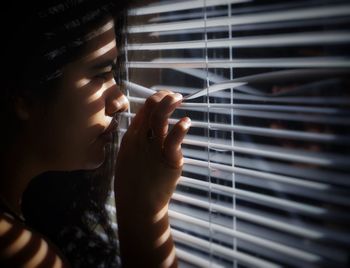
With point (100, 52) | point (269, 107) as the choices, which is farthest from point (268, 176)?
point (100, 52)

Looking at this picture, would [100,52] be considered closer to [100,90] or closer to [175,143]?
[100,90]

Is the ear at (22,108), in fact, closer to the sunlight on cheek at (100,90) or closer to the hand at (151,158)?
the sunlight on cheek at (100,90)

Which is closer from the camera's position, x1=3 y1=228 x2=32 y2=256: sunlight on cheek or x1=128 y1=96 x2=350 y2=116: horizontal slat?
x1=128 y1=96 x2=350 y2=116: horizontal slat

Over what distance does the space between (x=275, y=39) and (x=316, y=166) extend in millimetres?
308

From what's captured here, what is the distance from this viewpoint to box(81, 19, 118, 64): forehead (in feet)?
3.16

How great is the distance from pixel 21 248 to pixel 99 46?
613mm

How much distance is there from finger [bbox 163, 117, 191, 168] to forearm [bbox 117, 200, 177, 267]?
0.19m

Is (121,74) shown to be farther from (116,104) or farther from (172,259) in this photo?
(172,259)

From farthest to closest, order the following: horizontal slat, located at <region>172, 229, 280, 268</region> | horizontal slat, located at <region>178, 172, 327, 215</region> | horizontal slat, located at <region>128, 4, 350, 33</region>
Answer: horizontal slat, located at <region>172, 229, 280, 268</region>
horizontal slat, located at <region>178, 172, 327, 215</region>
horizontal slat, located at <region>128, 4, 350, 33</region>

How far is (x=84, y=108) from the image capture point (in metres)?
0.99

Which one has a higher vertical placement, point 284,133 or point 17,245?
point 284,133

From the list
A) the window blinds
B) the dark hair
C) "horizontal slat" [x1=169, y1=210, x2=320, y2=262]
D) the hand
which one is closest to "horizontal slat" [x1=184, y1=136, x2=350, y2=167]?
the window blinds

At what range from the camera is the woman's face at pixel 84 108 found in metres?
0.97

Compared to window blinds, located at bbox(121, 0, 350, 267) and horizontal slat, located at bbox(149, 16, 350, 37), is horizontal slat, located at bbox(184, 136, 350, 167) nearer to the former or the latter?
window blinds, located at bbox(121, 0, 350, 267)
